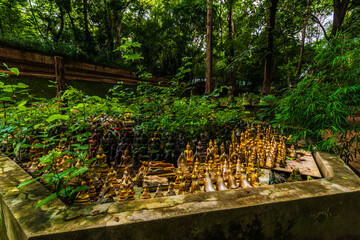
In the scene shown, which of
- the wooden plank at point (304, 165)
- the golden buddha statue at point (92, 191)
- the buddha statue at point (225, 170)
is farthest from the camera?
the wooden plank at point (304, 165)

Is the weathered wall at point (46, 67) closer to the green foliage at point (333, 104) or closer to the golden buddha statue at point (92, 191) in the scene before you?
the golden buddha statue at point (92, 191)

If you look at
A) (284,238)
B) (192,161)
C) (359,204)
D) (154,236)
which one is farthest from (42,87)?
(359,204)

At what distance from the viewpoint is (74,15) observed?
12.7m

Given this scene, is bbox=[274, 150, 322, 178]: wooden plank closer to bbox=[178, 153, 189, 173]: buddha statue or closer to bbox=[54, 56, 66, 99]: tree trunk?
bbox=[178, 153, 189, 173]: buddha statue

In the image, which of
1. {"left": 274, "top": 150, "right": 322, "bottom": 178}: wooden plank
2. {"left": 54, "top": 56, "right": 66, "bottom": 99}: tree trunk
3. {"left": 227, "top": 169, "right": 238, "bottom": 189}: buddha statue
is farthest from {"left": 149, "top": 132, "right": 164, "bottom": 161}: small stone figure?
{"left": 54, "top": 56, "right": 66, "bottom": 99}: tree trunk

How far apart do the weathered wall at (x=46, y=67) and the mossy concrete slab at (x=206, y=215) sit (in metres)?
→ 7.97

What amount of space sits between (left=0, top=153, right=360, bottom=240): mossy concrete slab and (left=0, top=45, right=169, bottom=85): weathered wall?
314 inches

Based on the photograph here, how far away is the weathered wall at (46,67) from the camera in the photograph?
6480 millimetres

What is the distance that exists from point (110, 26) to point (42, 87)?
8.30 metres

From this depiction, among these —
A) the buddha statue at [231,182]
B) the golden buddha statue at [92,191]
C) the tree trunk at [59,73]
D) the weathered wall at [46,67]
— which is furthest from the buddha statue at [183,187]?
the weathered wall at [46,67]

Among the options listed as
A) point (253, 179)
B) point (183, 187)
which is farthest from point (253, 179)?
point (183, 187)

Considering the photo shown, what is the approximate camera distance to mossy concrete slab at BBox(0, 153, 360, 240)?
954 mm

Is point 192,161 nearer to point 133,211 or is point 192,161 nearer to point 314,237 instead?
point 133,211

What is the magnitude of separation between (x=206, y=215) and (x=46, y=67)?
31.8ft
